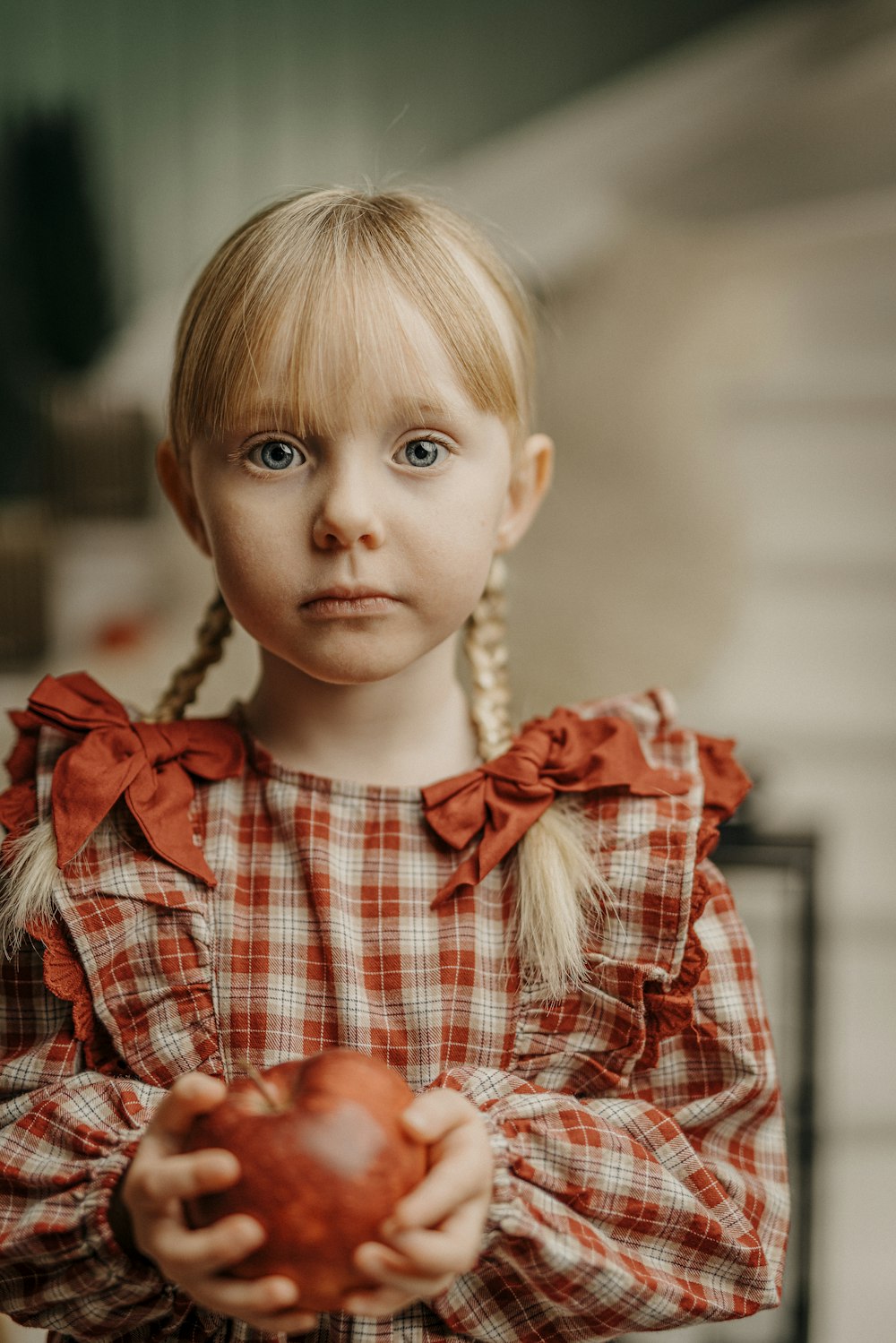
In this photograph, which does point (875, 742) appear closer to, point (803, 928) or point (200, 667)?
point (803, 928)

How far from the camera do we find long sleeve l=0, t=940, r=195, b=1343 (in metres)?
0.78

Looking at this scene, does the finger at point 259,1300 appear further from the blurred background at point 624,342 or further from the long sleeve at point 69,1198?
the blurred background at point 624,342

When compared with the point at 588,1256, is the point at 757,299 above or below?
above

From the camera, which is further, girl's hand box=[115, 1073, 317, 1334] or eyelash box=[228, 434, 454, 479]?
eyelash box=[228, 434, 454, 479]

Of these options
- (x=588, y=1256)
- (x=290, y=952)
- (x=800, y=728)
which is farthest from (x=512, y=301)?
(x=800, y=728)

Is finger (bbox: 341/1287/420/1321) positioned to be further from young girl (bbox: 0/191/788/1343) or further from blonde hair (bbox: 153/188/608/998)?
blonde hair (bbox: 153/188/608/998)

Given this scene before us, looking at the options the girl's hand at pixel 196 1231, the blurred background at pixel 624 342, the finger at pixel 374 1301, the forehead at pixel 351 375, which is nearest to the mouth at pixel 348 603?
the forehead at pixel 351 375

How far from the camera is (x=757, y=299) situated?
5.75 feet

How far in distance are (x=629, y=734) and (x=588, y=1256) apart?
38 centimetres

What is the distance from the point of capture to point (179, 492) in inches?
38.6

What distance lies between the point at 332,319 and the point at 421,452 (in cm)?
11

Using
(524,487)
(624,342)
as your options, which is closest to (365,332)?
(524,487)

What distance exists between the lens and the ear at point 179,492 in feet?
3.19

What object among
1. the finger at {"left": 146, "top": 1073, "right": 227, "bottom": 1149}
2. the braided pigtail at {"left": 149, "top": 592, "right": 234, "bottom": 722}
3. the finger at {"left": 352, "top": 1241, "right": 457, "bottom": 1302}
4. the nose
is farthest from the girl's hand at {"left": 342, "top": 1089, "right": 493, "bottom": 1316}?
the braided pigtail at {"left": 149, "top": 592, "right": 234, "bottom": 722}
